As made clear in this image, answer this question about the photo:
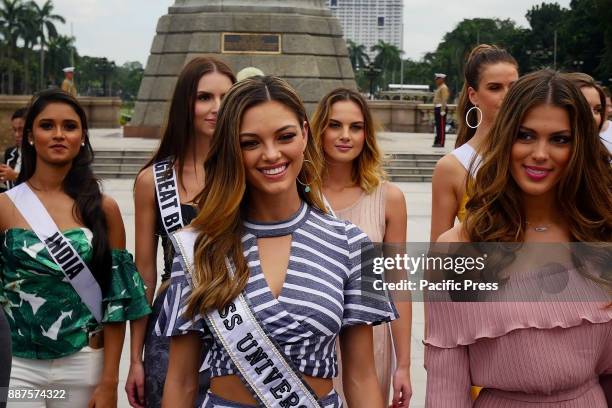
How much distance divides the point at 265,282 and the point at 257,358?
0.71ft

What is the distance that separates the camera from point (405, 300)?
429 centimetres

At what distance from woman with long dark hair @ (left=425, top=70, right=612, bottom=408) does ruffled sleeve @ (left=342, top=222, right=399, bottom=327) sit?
0.46ft

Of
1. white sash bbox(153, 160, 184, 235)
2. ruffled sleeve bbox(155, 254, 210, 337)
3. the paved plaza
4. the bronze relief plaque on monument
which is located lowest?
the paved plaza

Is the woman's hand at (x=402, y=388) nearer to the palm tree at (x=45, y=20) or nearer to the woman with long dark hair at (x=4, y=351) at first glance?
the woman with long dark hair at (x=4, y=351)

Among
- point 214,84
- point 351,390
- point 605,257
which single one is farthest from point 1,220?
point 605,257

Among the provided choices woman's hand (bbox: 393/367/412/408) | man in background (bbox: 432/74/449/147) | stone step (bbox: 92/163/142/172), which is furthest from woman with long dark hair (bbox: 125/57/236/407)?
man in background (bbox: 432/74/449/147)

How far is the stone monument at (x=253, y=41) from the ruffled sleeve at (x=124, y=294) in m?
20.4

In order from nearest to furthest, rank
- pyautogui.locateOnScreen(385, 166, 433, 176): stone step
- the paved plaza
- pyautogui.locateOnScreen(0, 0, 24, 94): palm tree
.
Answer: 1. the paved plaza
2. pyautogui.locateOnScreen(385, 166, 433, 176): stone step
3. pyautogui.locateOnScreen(0, 0, 24, 94): palm tree

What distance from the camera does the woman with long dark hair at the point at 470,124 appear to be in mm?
4477

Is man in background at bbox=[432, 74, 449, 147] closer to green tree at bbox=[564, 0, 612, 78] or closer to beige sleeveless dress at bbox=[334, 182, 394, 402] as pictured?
beige sleeveless dress at bbox=[334, 182, 394, 402]

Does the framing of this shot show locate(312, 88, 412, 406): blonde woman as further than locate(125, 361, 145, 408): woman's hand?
Yes

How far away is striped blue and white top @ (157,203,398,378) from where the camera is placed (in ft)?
9.11

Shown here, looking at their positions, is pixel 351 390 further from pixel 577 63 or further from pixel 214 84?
pixel 577 63

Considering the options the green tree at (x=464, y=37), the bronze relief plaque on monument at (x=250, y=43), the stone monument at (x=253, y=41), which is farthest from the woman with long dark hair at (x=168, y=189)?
the green tree at (x=464, y=37)
